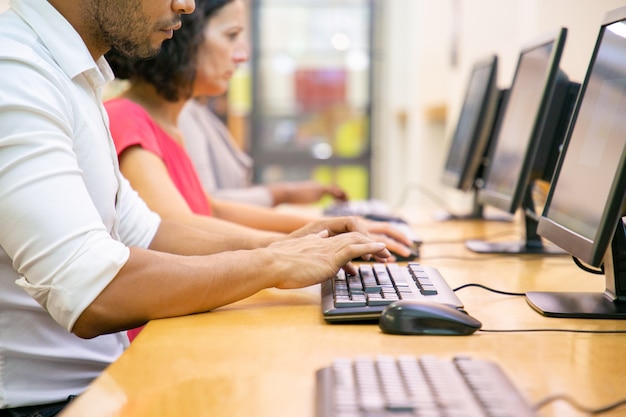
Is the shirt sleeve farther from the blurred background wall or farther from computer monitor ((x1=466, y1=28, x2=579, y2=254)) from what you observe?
the blurred background wall

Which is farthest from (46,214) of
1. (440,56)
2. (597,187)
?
(440,56)

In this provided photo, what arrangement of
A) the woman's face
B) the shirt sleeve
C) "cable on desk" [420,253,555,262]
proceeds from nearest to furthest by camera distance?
1. the shirt sleeve
2. "cable on desk" [420,253,555,262]
3. the woman's face

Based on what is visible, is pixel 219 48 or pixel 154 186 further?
pixel 219 48

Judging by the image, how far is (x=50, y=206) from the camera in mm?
940

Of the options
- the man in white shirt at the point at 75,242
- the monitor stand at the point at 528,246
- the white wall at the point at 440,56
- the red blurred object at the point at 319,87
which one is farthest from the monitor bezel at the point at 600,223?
the red blurred object at the point at 319,87

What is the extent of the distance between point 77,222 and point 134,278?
4.4 inches

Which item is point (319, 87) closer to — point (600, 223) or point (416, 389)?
point (600, 223)

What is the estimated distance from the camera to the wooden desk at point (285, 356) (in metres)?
0.74

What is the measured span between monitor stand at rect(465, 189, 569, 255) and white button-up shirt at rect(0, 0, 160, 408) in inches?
34.7

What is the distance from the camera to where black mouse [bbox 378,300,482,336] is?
0.98 m

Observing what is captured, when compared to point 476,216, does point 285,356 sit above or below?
above

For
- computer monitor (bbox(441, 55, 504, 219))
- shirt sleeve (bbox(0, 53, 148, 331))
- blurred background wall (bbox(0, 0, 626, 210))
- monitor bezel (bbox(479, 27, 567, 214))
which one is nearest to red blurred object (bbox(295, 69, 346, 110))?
blurred background wall (bbox(0, 0, 626, 210))

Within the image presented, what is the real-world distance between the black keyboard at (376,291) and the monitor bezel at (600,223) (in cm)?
19

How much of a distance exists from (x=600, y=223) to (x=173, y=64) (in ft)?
4.00
